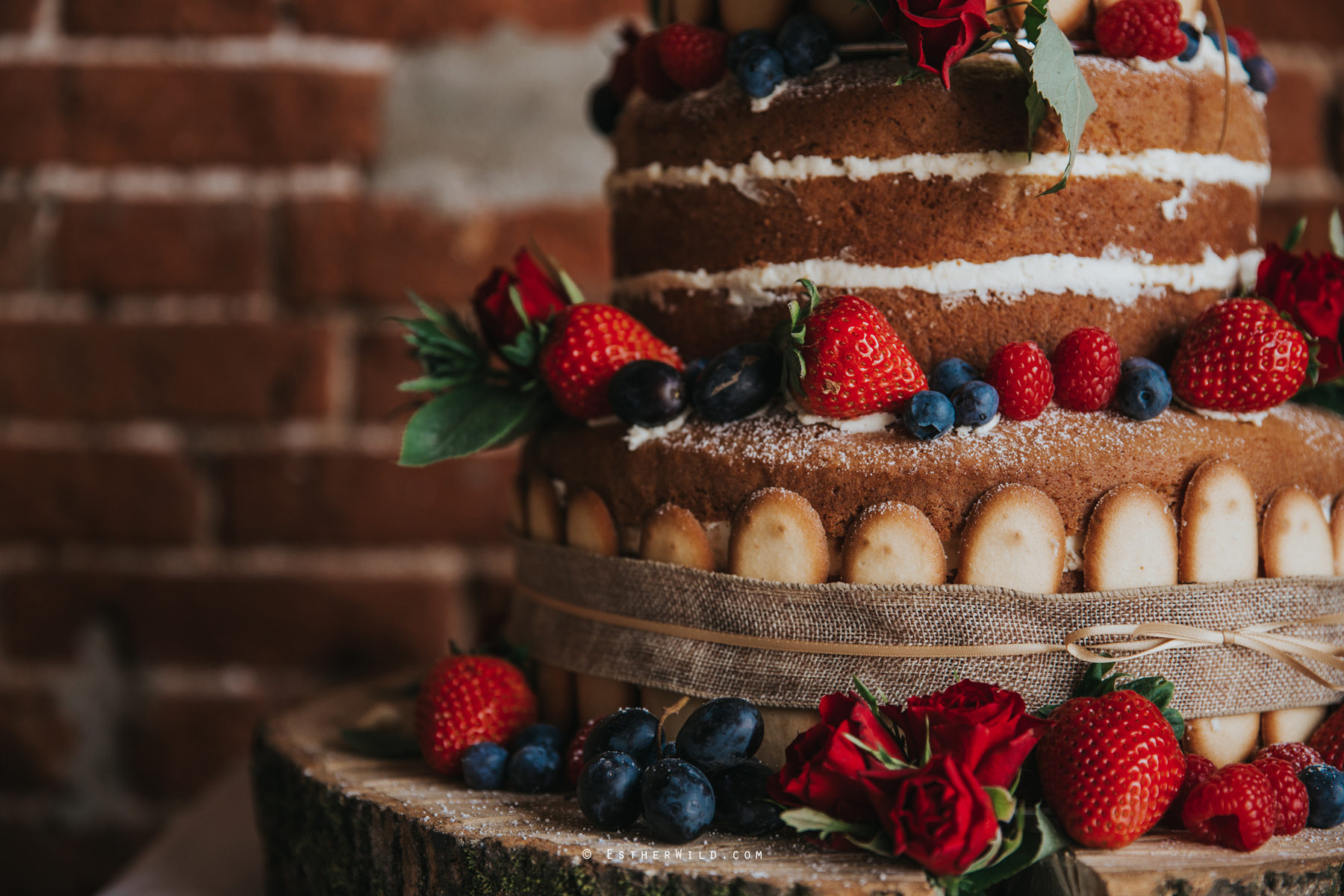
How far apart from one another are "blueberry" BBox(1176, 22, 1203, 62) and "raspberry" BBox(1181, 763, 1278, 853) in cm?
57

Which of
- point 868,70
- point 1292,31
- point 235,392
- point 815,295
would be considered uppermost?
point 1292,31

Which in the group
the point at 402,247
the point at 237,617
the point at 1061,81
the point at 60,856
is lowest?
the point at 60,856

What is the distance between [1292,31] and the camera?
1580 mm

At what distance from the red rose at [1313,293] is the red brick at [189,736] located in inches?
57.7

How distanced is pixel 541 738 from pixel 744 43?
23.3 inches

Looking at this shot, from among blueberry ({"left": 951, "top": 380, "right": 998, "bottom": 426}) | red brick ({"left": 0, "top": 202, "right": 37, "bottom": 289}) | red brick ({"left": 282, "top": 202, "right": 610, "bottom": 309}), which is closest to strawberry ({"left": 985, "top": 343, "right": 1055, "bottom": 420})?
blueberry ({"left": 951, "top": 380, "right": 998, "bottom": 426})

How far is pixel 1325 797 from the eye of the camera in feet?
2.50

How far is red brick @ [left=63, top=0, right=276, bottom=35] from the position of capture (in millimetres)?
1592

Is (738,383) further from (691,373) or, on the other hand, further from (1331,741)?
(1331,741)

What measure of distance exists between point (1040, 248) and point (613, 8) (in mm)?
989

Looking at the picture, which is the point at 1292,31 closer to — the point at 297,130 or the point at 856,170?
the point at 856,170

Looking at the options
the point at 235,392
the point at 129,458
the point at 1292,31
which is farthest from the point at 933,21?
the point at 129,458

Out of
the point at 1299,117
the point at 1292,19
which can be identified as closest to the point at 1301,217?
the point at 1299,117

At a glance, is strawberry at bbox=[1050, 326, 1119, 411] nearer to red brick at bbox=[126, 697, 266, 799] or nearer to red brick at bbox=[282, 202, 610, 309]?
red brick at bbox=[282, 202, 610, 309]
